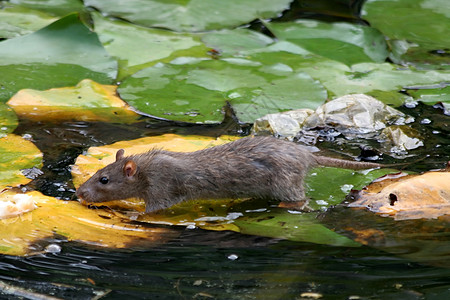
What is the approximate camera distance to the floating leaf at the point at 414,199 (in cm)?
457

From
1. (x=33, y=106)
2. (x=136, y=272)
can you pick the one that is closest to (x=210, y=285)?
(x=136, y=272)

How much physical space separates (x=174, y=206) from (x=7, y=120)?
1.94 m

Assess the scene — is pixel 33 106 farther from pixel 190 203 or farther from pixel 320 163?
pixel 320 163

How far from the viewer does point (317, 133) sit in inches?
247

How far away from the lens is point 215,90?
661cm

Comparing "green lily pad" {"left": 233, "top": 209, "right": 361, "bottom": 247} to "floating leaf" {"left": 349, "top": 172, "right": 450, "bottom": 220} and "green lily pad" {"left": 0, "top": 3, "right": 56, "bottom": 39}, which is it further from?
"green lily pad" {"left": 0, "top": 3, "right": 56, "bottom": 39}

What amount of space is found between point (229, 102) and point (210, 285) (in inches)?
123

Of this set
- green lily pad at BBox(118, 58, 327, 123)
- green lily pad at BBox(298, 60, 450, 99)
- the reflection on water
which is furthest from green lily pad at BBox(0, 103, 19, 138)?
green lily pad at BBox(298, 60, 450, 99)

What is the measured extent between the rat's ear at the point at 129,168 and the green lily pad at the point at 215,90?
3.50ft

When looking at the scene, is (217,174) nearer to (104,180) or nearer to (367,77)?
(104,180)

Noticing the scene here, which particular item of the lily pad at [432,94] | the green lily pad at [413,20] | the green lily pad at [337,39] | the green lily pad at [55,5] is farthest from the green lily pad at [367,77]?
the green lily pad at [55,5]

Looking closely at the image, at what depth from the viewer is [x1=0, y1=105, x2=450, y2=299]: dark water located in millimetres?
3484

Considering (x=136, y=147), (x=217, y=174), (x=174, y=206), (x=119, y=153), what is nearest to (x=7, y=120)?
(x=136, y=147)

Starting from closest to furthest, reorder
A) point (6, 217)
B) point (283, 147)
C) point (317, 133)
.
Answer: point (6, 217) < point (283, 147) < point (317, 133)
